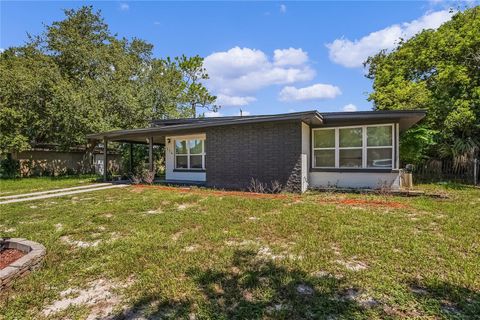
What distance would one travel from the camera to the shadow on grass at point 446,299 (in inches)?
96.7

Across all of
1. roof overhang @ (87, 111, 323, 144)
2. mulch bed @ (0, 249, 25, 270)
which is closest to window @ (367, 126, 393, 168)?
roof overhang @ (87, 111, 323, 144)

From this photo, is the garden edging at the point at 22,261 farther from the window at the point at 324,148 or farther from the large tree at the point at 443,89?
the large tree at the point at 443,89

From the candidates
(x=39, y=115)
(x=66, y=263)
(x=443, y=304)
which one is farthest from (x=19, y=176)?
(x=443, y=304)

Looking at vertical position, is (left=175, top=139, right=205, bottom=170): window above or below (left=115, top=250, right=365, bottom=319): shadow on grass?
above

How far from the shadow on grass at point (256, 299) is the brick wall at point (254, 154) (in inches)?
242

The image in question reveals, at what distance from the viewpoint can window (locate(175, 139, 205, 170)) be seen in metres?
12.6

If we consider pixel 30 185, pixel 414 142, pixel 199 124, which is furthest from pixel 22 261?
pixel 414 142

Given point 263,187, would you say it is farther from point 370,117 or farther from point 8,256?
point 8,256

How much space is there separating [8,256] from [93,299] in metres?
1.98

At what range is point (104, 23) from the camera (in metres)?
23.5

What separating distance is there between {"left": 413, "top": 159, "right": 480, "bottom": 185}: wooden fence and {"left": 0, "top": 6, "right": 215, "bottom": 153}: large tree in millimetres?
16145

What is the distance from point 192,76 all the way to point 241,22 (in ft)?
62.5

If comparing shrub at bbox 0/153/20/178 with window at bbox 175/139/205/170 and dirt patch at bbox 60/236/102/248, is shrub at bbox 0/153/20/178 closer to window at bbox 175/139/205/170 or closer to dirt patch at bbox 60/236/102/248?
window at bbox 175/139/205/170

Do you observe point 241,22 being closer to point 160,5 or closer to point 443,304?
point 160,5
